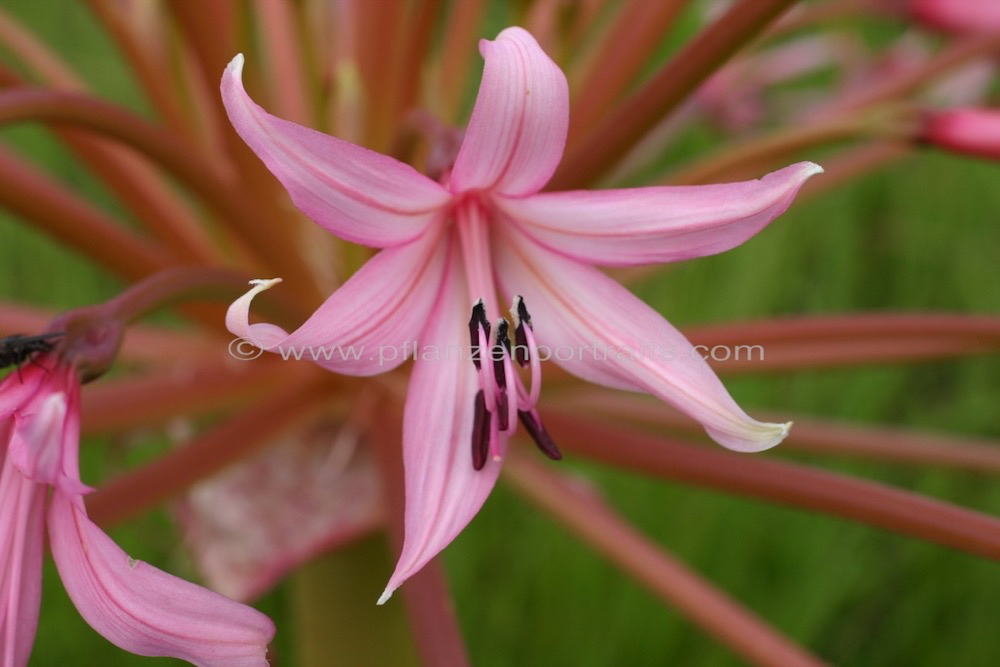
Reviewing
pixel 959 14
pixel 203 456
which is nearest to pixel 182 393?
pixel 203 456

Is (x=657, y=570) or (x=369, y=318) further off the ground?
(x=369, y=318)

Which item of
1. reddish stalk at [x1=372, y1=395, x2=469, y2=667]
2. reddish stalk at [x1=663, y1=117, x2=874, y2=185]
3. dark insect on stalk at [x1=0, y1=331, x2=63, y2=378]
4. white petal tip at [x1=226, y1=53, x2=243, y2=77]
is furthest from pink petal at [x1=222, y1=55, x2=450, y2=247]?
reddish stalk at [x1=663, y1=117, x2=874, y2=185]

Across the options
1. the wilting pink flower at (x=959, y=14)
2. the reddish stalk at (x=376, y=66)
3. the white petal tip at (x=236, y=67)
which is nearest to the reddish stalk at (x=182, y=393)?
the reddish stalk at (x=376, y=66)

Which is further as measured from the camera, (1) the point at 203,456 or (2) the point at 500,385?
(1) the point at 203,456

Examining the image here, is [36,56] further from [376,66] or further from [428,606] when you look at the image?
[428,606]

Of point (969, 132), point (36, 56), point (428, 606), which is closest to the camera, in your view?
point (428, 606)

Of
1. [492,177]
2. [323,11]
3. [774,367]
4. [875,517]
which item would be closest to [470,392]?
[492,177]
